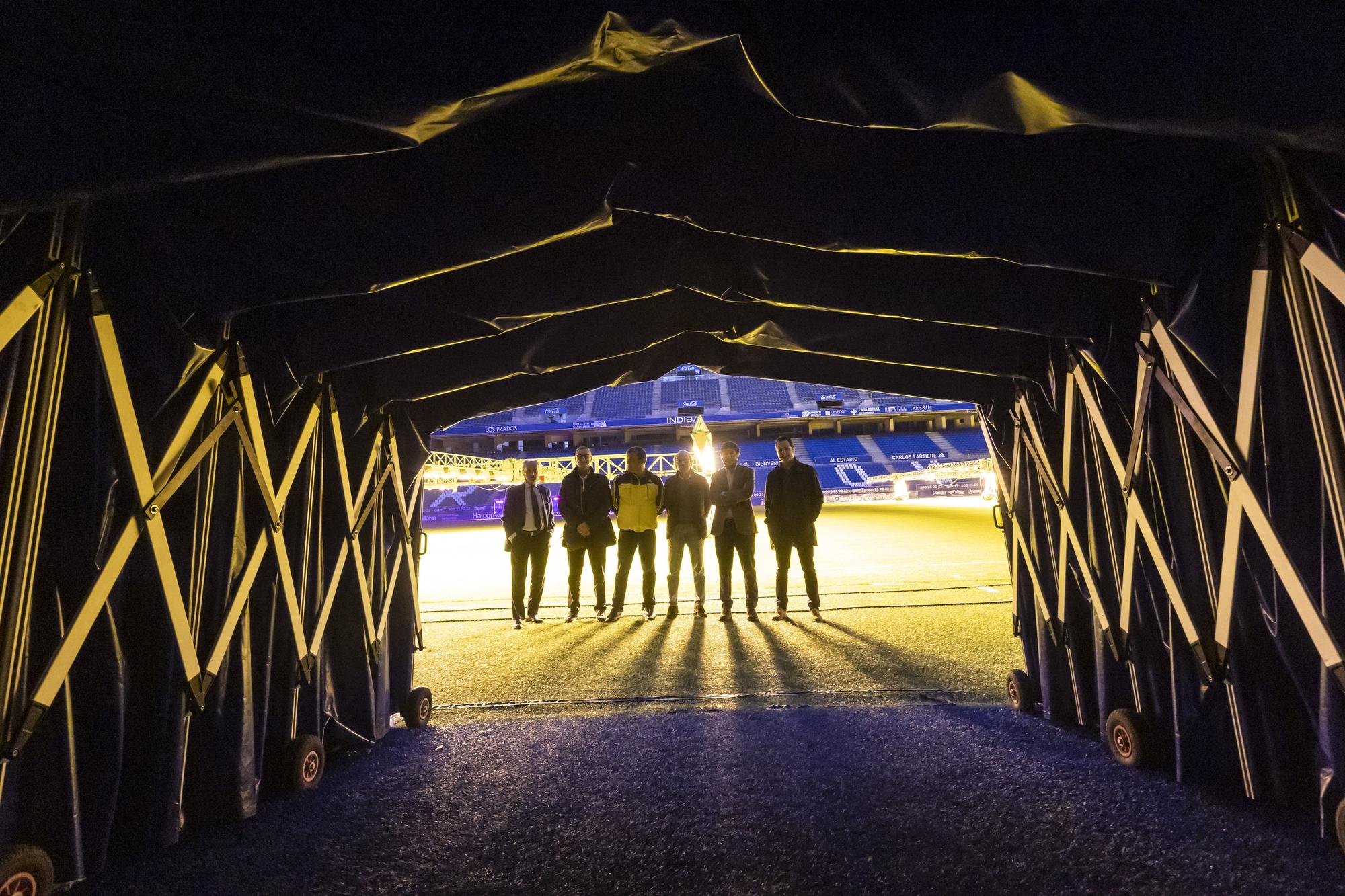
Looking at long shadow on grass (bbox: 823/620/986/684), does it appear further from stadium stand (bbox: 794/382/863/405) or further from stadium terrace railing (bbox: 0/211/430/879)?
stadium stand (bbox: 794/382/863/405)

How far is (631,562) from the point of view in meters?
6.29

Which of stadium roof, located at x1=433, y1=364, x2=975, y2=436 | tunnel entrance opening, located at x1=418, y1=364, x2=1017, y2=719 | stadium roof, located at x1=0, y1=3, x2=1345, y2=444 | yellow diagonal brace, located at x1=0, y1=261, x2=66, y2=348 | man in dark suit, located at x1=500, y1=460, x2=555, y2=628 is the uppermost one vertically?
stadium roof, located at x1=433, y1=364, x2=975, y2=436

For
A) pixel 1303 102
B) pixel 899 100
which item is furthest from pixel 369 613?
pixel 1303 102

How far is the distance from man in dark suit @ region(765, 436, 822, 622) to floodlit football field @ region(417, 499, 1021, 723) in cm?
30

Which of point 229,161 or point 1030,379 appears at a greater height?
point 229,161

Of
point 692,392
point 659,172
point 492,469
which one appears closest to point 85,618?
point 659,172

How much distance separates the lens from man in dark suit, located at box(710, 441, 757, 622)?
612cm

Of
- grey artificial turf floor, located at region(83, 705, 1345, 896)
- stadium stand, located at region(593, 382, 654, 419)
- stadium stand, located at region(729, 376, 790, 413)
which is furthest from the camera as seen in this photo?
stadium stand, located at region(729, 376, 790, 413)

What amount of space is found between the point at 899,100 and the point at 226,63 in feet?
4.92

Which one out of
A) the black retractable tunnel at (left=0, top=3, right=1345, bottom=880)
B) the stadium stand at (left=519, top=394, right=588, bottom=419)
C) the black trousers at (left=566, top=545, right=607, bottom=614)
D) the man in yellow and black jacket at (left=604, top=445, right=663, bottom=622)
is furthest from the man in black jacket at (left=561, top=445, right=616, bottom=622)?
the stadium stand at (left=519, top=394, right=588, bottom=419)

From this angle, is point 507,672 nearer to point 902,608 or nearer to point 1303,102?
point 902,608

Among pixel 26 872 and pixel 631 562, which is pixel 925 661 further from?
pixel 26 872

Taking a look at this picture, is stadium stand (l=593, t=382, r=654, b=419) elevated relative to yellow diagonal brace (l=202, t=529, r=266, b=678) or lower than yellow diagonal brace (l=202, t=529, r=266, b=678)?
elevated

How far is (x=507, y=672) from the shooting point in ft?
14.7
